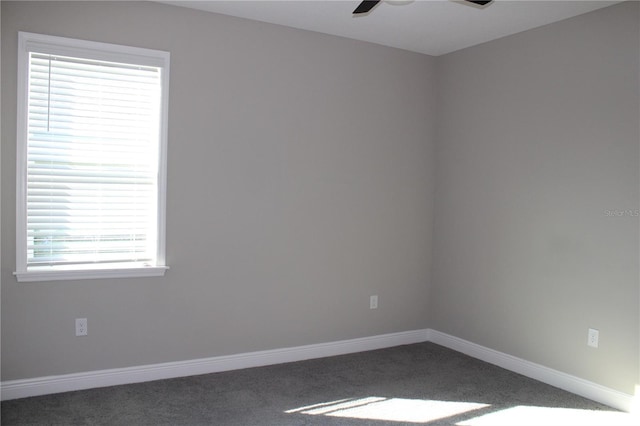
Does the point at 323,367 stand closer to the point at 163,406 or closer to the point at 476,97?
the point at 163,406

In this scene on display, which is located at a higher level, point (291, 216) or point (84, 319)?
point (291, 216)

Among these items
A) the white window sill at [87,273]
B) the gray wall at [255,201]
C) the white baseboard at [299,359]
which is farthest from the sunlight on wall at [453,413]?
the white window sill at [87,273]

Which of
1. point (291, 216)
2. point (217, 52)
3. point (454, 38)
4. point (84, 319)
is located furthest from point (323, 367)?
point (454, 38)

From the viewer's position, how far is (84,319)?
349 centimetres

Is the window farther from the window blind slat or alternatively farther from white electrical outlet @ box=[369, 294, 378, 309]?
white electrical outlet @ box=[369, 294, 378, 309]

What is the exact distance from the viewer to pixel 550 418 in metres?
3.28

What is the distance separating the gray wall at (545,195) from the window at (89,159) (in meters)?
2.43

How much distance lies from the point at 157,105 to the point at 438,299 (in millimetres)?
2855

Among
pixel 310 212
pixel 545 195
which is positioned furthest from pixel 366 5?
pixel 545 195

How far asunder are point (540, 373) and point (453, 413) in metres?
1.00

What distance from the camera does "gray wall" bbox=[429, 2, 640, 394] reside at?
346cm

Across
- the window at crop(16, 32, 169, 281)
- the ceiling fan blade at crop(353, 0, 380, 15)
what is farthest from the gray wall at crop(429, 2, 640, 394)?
the window at crop(16, 32, 169, 281)

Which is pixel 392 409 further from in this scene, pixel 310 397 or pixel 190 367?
pixel 190 367

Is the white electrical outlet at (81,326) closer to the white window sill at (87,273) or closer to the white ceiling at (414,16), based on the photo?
the white window sill at (87,273)
